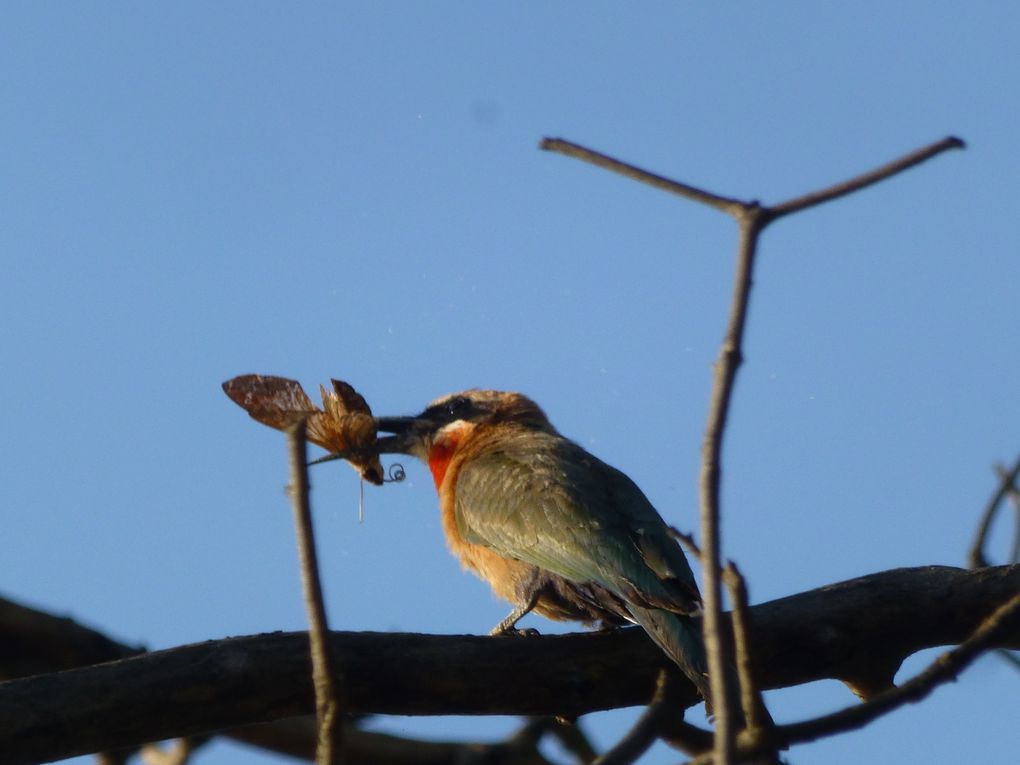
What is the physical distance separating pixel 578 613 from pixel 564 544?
361 mm

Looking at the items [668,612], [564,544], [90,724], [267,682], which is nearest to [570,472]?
[564,544]

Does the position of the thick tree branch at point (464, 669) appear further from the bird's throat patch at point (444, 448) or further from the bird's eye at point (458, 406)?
the bird's eye at point (458, 406)

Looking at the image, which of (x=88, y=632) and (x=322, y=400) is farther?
(x=322, y=400)

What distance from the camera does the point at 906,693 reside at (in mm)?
2789

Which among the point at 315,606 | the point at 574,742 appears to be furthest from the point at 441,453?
the point at 315,606

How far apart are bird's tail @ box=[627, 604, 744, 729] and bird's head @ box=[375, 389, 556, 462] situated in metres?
2.58

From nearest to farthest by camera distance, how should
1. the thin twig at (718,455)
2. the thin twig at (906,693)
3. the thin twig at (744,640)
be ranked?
the thin twig at (718,455) < the thin twig at (744,640) < the thin twig at (906,693)

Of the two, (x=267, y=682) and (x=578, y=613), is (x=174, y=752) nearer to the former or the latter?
(x=578, y=613)

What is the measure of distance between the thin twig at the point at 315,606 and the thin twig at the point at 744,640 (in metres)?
0.68

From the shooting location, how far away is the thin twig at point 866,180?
7.63 ft

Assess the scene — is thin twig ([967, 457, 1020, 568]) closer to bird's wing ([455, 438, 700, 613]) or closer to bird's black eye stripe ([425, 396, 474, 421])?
bird's wing ([455, 438, 700, 613])

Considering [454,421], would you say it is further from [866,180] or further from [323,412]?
[866,180]

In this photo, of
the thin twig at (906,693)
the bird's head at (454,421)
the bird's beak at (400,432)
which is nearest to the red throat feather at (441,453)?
the bird's head at (454,421)

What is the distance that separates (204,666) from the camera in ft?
12.7
